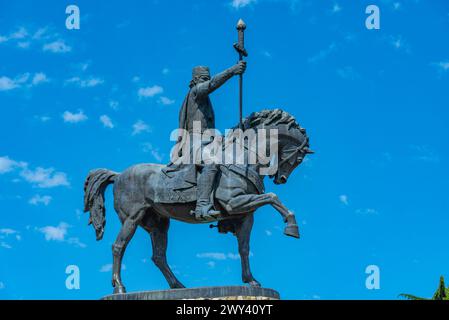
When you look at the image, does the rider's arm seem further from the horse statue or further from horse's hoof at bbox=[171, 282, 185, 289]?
horse's hoof at bbox=[171, 282, 185, 289]

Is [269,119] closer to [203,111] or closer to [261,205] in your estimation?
[203,111]

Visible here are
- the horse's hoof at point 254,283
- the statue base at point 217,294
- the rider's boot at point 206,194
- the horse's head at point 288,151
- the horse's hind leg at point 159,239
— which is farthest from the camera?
the horse's hind leg at point 159,239

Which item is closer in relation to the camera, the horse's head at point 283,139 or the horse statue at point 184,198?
the horse statue at point 184,198

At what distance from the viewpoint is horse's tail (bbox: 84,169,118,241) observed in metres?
18.7

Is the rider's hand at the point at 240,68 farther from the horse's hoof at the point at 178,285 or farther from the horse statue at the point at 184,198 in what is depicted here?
the horse's hoof at the point at 178,285

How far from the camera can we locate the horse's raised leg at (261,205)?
16.3 metres

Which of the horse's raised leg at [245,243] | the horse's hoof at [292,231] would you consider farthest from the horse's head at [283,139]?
the horse's hoof at [292,231]

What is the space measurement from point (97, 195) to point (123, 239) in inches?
57.0
